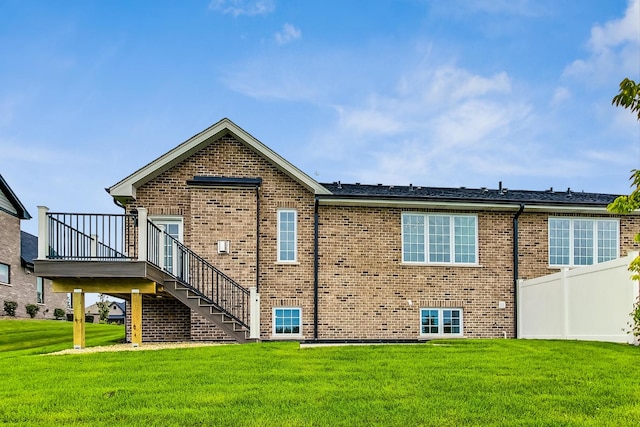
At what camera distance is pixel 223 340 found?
17359mm

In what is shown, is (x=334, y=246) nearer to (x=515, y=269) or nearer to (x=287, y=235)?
(x=287, y=235)

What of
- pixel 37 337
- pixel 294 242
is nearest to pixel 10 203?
pixel 37 337

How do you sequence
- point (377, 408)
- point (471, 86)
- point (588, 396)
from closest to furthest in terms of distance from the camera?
1. point (377, 408)
2. point (588, 396)
3. point (471, 86)

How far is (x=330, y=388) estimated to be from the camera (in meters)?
8.34

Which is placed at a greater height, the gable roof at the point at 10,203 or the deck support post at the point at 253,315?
the gable roof at the point at 10,203

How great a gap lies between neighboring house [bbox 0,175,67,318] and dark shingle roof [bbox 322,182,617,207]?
22.7 metres

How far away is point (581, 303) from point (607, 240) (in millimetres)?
4754

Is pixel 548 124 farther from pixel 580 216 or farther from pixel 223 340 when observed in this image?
pixel 223 340

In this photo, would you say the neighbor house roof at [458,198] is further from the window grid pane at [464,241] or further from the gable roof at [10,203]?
the gable roof at [10,203]

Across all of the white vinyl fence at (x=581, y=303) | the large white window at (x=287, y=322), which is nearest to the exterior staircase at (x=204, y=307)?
the large white window at (x=287, y=322)

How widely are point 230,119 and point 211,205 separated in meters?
2.47

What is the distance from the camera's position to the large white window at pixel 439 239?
19.0 meters

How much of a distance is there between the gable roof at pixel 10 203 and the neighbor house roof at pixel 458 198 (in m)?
22.4

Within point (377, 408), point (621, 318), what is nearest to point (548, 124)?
point (621, 318)
